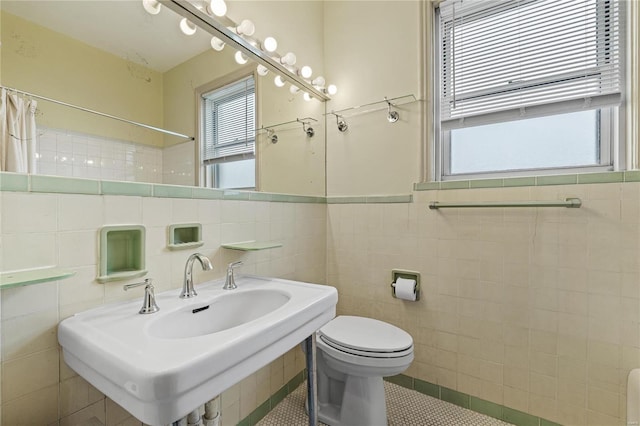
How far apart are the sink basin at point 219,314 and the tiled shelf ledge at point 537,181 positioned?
1.04 metres

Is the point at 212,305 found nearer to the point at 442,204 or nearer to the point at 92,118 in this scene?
the point at 92,118

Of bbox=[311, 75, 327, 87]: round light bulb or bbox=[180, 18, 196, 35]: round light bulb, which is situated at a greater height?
bbox=[311, 75, 327, 87]: round light bulb

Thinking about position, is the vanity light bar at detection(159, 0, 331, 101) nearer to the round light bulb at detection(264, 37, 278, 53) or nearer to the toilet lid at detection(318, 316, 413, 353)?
the round light bulb at detection(264, 37, 278, 53)

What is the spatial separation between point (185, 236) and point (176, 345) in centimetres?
56

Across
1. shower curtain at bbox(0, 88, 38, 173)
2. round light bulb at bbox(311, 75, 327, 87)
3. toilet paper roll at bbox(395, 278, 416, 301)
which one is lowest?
toilet paper roll at bbox(395, 278, 416, 301)

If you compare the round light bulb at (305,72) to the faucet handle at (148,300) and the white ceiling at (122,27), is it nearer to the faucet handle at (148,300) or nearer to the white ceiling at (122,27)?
the white ceiling at (122,27)

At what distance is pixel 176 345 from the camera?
61 centimetres

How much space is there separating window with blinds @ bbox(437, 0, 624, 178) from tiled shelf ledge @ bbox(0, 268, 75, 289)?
1.73 meters

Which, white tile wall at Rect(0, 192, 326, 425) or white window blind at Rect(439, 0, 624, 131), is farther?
white window blind at Rect(439, 0, 624, 131)

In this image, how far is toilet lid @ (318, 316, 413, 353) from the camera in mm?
1225

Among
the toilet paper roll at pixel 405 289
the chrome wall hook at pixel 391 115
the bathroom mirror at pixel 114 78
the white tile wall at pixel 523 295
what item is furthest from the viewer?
the chrome wall hook at pixel 391 115

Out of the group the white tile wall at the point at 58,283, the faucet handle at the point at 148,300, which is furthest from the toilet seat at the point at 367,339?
the faucet handle at the point at 148,300

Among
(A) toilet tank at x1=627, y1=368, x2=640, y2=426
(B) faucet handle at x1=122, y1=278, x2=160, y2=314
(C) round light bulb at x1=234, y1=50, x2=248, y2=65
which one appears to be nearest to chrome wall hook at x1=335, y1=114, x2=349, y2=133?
(C) round light bulb at x1=234, y1=50, x2=248, y2=65

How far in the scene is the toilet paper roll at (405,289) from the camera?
158 centimetres
